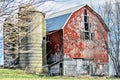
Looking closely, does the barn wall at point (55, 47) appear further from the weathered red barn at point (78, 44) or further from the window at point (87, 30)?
the window at point (87, 30)

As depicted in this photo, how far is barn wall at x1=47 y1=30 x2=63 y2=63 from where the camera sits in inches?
1597

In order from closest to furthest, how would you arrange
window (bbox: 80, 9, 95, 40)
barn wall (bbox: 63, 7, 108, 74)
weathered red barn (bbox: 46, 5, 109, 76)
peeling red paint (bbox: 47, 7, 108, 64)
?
weathered red barn (bbox: 46, 5, 109, 76), peeling red paint (bbox: 47, 7, 108, 64), barn wall (bbox: 63, 7, 108, 74), window (bbox: 80, 9, 95, 40)

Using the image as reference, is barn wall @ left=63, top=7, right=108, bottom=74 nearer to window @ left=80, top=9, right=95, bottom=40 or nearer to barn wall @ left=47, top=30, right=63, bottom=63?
window @ left=80, top=9, right=95, bottom=40

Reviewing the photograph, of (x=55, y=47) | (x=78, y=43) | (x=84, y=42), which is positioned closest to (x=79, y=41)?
(x=78, y=43)

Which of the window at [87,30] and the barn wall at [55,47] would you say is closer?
the barn wall at [55,47]

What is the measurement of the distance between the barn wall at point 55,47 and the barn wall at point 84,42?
0.54 metres

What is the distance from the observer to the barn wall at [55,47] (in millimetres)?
40566

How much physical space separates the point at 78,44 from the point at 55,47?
8.53 ft

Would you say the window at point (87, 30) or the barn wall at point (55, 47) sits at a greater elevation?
the window at point (87, 30)

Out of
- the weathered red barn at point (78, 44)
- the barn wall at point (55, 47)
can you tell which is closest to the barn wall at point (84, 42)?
the weathered red barn at point (78, 44)

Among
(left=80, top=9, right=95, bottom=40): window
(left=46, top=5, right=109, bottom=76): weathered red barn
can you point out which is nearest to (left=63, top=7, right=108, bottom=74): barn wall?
(left=46, top=5, right=109, bottom=76): weathered red barn

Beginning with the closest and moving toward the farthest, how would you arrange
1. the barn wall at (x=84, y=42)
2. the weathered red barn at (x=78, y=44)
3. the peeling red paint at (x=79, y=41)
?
the weathered red barn at (x=78, y=44) < the peeling red paint at (x=79, y=41) < the barn wall at (x=84, y=42)

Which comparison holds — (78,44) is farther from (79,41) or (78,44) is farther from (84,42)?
(84,42)

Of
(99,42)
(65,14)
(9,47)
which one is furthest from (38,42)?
(9,47)
